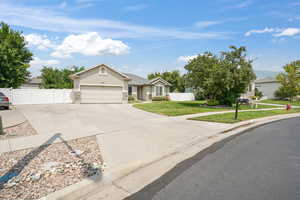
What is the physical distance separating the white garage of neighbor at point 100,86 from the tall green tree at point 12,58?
20.3ft

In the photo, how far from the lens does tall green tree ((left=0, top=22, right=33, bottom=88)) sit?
17.7 metres

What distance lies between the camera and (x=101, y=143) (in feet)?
17.4

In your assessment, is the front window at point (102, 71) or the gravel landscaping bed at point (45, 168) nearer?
the gravel landscaping bed at point (45, 168)

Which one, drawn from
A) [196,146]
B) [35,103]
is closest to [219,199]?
[196,146]

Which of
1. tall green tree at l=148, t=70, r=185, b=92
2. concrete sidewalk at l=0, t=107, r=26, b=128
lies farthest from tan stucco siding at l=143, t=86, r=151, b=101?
concrete sidewalk at l=0, t=107, r=26, b=128

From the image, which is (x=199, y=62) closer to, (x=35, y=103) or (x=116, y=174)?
(x=116, y=174)

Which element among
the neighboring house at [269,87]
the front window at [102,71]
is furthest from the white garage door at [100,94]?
the neighboring house at [269,87]

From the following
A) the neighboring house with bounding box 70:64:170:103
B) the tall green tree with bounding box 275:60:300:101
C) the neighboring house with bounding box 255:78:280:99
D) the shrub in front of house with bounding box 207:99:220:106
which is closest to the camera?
the shrub in front of house with bounding box 207:99:220:106

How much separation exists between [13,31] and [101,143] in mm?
23412

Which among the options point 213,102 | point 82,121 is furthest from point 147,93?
point 82,121

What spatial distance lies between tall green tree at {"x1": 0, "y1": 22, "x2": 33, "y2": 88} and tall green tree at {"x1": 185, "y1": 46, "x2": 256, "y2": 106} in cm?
1938

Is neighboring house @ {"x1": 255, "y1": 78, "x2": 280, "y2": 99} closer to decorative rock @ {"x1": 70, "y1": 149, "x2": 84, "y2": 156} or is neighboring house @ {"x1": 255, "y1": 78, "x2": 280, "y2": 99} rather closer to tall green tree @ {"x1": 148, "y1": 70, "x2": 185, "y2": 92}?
tall green tree @ {"x1": 148, "y1": 70, "x2": 185, "y2": 92}

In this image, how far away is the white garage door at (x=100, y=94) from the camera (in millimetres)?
19500

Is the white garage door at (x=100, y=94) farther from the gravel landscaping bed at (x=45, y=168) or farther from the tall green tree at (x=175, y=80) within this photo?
the tall green tree at (x=175, y=80)
